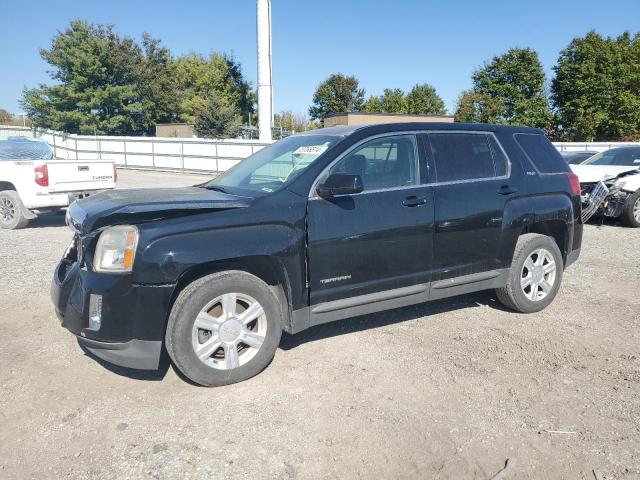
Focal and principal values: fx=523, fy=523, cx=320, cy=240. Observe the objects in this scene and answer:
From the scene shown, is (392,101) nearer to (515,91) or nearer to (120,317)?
(515,91)

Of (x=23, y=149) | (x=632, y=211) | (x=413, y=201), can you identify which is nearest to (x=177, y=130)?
(x=23, y=149)

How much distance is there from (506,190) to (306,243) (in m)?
2.17

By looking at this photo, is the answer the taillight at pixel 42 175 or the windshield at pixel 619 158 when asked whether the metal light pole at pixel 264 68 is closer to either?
the windshield at pixel 619 158

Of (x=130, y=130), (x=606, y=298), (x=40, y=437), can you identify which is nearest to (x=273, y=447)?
(x=40, y=437)

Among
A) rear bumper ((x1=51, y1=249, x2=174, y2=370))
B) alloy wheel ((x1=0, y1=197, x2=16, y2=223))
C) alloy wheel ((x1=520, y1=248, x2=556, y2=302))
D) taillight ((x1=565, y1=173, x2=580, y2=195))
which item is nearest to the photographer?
rear bumper ((x1=51, y1=249, x2=174, y2=370))

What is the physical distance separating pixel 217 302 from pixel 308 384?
0.87 metres

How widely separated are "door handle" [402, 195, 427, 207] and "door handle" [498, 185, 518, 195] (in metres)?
0.93

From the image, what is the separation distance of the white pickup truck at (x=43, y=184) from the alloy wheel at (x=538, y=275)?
25.9ft

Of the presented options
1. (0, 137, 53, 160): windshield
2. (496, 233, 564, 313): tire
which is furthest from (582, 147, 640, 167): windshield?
(0, 137, 53, 160): windshield

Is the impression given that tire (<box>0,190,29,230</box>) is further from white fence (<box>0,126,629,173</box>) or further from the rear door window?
white fence (<box>0,126,629,173</box>)

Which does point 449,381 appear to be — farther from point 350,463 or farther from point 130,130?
point 130,130

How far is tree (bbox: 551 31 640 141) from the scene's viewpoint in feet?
168

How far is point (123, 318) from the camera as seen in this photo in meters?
3.32

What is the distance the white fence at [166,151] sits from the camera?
23781 millimetres
